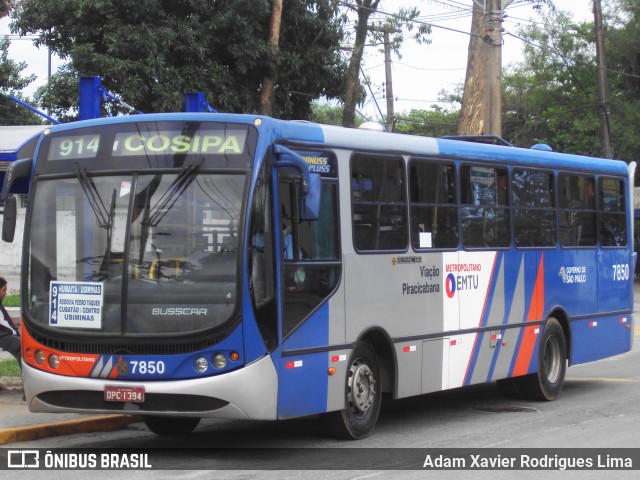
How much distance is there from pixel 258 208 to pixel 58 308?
198cm

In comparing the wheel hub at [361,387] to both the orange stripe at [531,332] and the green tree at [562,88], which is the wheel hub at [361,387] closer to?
the orange stripe at [531,332]

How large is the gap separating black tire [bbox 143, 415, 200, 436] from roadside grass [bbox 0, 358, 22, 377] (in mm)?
3440

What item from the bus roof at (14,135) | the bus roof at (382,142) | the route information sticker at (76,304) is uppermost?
the bus roof at (14,135)

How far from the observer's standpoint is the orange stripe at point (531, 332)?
42.8 feet

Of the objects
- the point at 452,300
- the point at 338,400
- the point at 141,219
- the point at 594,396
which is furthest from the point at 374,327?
the point at 594,396

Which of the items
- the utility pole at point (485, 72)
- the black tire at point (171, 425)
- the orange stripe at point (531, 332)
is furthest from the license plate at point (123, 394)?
the utility pole at point (485, 72)

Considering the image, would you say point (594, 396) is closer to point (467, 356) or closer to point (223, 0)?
point (467, 356)

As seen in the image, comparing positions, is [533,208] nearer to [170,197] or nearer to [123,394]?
[170,197]

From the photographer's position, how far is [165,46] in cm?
2375

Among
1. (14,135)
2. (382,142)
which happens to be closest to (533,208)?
(382,142)

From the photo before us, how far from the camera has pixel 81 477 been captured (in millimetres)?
8383

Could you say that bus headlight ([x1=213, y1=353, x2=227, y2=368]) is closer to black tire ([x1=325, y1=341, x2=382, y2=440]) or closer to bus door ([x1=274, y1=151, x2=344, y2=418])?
bus door ([x1=274, y1=151, x2=344, y2=418])

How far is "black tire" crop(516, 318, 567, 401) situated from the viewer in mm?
13539

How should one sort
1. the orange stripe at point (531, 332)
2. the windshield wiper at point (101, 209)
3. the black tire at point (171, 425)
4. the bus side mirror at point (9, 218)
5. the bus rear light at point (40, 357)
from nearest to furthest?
the windshield wiper at point (101, 209) → the bus rear light at point (40, 357) → the bus side mirror at point (9, 218) → the black tire at point (171, 425) → the orange stripe at point (531, 332)
